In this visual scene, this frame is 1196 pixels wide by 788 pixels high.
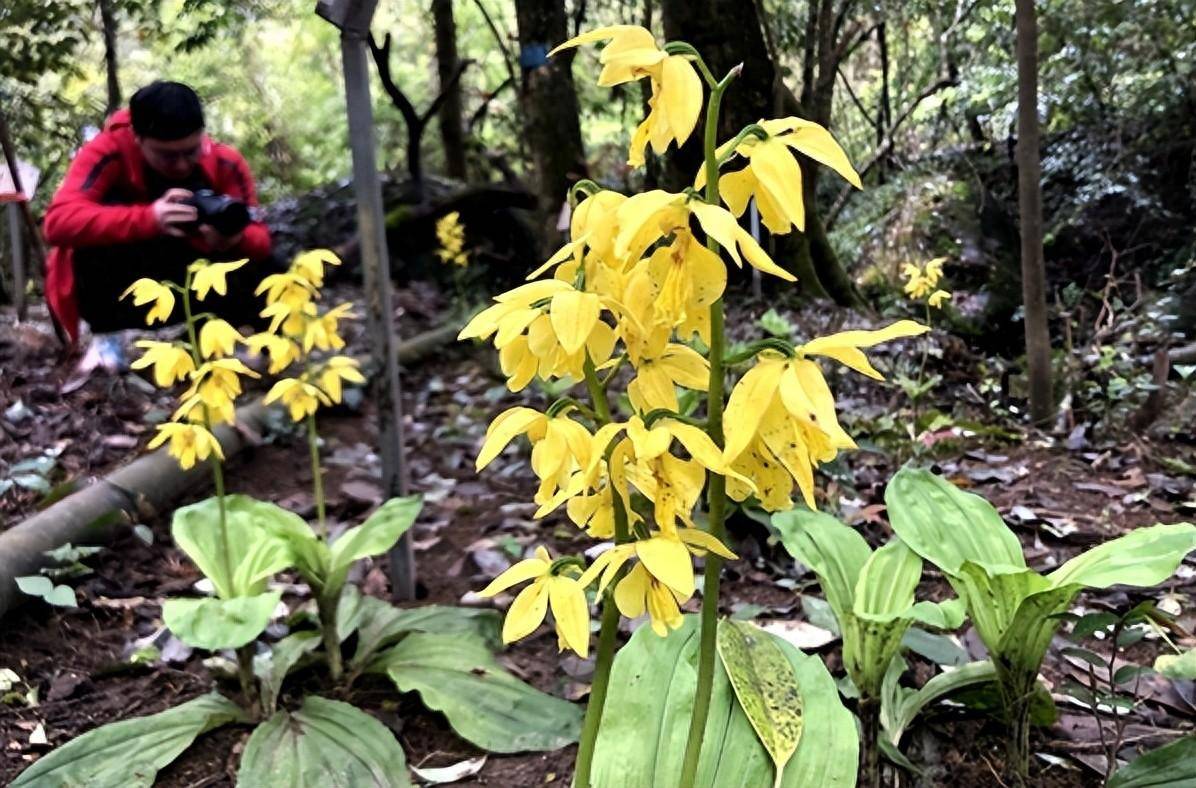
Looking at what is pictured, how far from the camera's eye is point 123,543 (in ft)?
9.83

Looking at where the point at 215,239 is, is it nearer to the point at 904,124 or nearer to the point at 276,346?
the point at 276,346

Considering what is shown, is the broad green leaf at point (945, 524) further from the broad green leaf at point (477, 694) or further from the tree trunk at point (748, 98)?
the tree trunk at point (748, 98)

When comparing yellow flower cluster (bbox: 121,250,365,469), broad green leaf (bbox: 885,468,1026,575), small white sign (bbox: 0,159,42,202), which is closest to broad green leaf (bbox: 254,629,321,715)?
yellow flower cluster (bbox: 121,250,365,469)

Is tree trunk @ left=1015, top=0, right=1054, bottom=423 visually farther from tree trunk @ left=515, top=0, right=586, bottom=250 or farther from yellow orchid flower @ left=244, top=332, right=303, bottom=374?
tree trunk @ left=515, top=0, right=586, bottom=250

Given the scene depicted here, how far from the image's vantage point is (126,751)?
1936 millimetres

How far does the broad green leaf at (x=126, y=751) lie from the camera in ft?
6.03

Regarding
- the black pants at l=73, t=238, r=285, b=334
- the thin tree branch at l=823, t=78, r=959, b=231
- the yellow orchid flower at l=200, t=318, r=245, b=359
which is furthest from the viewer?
the thin tree branch at l=823, t=78, r=959, b=231

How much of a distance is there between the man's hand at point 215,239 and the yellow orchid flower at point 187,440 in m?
1.65

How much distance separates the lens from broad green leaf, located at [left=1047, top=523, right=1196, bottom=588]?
1.45 meters

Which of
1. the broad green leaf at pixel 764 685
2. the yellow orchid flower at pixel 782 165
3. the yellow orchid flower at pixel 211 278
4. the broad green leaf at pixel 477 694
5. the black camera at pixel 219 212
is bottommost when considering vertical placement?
the broad green leaf at pixel 477 694

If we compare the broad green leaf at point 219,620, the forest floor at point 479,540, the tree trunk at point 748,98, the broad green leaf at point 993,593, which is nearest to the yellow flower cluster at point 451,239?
the forest floor at point 479,540

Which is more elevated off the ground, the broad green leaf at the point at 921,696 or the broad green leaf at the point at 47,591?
the broad green leaf at the point at 47,591

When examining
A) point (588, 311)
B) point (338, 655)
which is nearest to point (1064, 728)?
point (588, 311)

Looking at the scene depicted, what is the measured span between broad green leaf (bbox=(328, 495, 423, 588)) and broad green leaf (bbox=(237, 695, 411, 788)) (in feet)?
1.13
